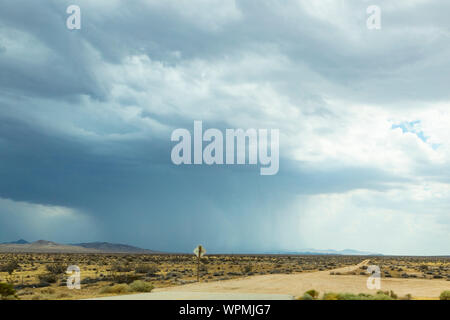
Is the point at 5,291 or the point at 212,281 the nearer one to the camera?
the point at 5,291

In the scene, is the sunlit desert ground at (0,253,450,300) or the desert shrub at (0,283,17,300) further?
the sunlit desert ground at (0,253,450,300)

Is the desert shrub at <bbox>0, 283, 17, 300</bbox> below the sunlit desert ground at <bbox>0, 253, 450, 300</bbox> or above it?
above

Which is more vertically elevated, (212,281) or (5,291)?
(5,291)

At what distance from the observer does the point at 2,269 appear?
2067 inches

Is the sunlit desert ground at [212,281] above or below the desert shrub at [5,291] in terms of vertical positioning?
below

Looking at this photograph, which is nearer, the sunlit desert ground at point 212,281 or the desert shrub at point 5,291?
the desert shrub at point 5,291
